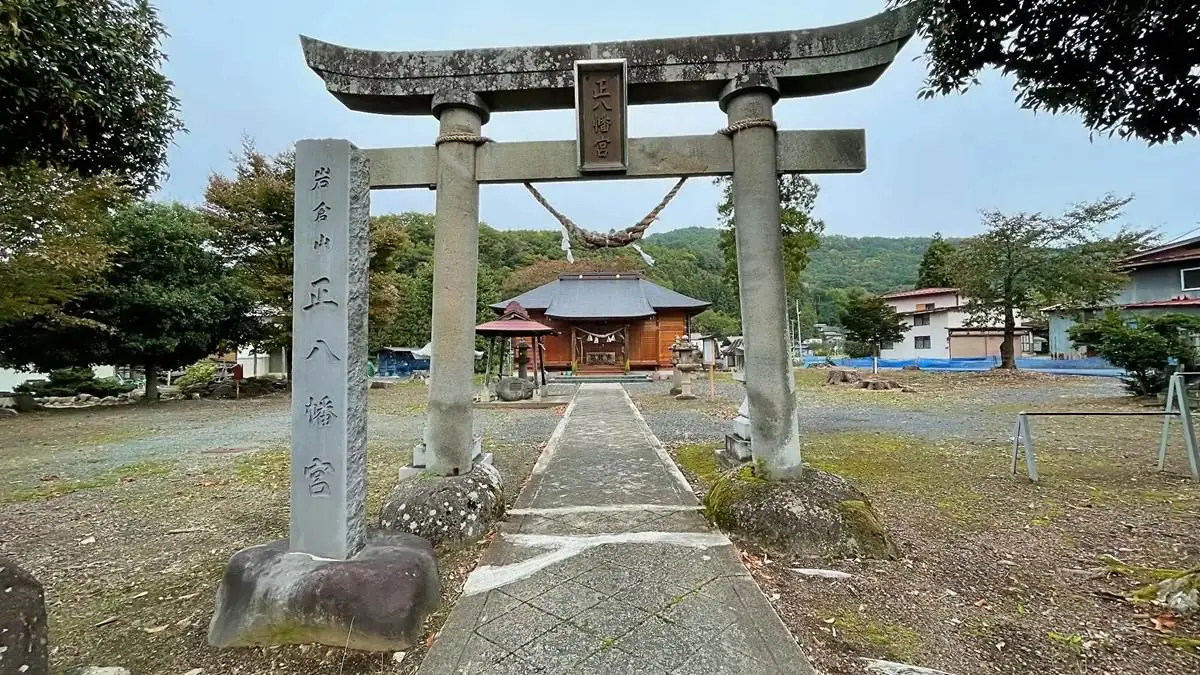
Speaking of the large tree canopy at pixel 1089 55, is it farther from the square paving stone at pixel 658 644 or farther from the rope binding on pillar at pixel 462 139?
the square paving stone at pixel 658 644

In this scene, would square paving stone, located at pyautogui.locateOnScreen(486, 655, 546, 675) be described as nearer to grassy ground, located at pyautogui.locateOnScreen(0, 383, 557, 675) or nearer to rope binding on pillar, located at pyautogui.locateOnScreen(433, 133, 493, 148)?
grassy ground, located at pyautogui.locateOnScreen(0, 383, 557, 675)

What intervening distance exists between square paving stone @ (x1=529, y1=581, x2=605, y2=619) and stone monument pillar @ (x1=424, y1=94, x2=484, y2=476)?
1.68 meters

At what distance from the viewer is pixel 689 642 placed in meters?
2.48

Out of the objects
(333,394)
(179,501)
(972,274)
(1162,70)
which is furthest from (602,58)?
(972,274)

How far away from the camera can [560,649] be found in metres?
2.44

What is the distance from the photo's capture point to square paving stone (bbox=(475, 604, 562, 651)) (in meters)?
2.54

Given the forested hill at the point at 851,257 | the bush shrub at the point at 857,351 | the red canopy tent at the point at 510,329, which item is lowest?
the bush shrub at the point at 857,351

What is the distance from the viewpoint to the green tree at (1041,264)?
17.6 meters

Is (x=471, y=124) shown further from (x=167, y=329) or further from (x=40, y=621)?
(x=167, y=329)

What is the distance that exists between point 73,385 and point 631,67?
25632 millimetres

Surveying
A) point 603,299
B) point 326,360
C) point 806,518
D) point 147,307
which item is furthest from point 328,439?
point 603,299

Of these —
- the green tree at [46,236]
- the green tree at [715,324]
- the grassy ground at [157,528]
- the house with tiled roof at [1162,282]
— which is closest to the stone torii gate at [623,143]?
the grassy ground at [157,528]

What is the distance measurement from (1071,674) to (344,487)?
3.57 m

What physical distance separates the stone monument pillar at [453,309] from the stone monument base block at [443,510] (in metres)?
0.32
